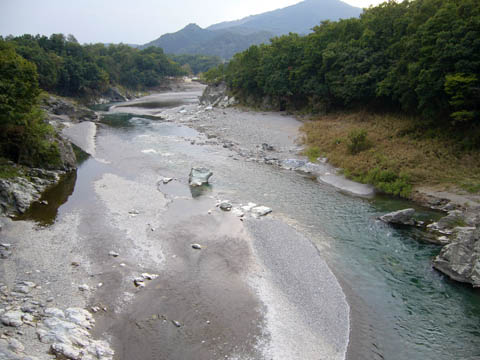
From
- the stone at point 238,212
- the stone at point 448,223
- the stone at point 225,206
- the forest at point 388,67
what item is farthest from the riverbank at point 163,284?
the forest at point 388,67

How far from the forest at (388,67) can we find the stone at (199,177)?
20312 millimetres

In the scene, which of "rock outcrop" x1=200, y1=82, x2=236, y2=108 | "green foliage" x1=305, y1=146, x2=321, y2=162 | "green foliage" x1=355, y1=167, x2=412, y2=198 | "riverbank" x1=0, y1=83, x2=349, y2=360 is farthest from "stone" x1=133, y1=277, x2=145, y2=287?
"rock outcrop" x1=200, y1=82, x2=236, y2=108

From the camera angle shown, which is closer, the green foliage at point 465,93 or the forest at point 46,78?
the forest at point 46,78

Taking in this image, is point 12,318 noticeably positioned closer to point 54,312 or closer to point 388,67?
point 54,312

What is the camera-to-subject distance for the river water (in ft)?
37.9

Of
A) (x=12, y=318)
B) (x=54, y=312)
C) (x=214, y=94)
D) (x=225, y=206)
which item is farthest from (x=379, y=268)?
(x=214, y=94)

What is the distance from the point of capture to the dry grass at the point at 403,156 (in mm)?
24739

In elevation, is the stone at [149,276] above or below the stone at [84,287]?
below

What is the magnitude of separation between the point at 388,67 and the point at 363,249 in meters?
31.1

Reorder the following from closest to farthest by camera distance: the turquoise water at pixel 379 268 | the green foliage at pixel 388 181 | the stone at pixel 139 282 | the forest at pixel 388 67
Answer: the turquoise water at pixel 379 268 < the stone at pixel 139 282 < the green foliage at pixel 388 181 < the forest at pixel 388 67

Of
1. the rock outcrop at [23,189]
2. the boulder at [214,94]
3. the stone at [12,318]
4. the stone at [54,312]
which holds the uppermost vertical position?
the boulder at [214,94]

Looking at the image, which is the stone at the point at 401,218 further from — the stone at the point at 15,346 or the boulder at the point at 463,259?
the stone at the point at 15,346

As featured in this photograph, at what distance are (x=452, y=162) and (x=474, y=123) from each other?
15.2ft

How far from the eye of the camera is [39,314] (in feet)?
38.2
